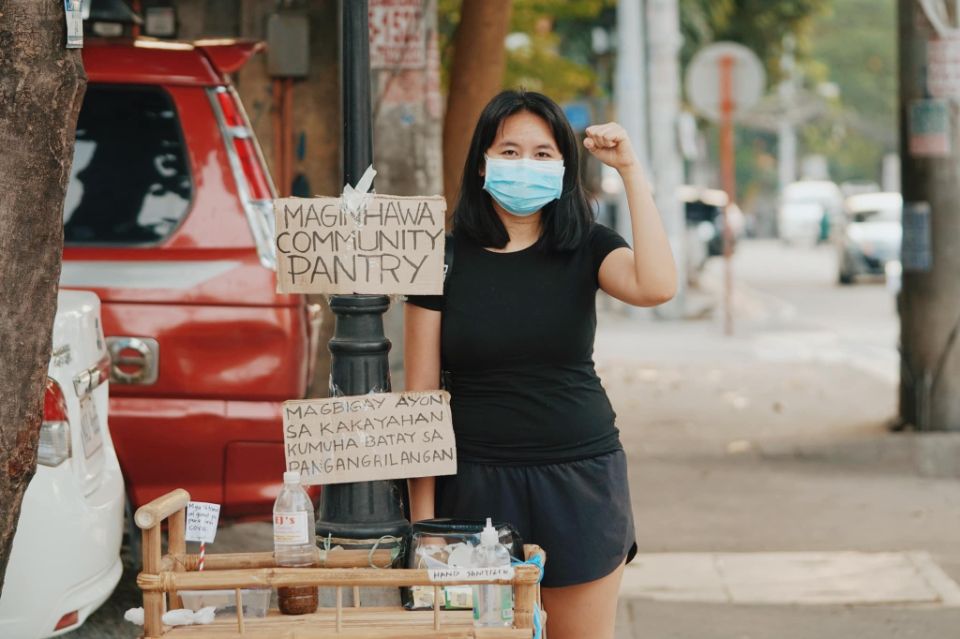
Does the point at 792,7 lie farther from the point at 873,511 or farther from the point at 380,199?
the point at 380,199

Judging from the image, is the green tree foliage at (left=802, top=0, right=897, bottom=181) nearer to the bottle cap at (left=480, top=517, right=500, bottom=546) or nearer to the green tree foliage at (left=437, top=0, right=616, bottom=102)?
the green tree foliage at (left=437, top=0, right=616, bottom=102)

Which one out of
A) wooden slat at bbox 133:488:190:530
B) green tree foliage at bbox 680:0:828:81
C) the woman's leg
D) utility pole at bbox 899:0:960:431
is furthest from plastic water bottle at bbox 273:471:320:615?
green tree foliage at bbox 680:0:828:81

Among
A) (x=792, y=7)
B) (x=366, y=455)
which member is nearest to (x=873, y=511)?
(x=366, y=455)

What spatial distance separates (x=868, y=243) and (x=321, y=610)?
28893 mm

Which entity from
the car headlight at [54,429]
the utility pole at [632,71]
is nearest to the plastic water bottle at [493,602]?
the car headlight at [54,429]

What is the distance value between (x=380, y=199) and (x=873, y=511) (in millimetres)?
5724

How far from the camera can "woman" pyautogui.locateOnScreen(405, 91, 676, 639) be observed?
3859 mm

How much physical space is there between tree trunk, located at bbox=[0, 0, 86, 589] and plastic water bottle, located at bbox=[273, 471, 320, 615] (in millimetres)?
587

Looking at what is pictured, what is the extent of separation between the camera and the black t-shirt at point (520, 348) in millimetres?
3865

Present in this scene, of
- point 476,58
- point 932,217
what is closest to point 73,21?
point 476,58

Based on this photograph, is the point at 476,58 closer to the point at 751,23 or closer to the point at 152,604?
the point at 152,604

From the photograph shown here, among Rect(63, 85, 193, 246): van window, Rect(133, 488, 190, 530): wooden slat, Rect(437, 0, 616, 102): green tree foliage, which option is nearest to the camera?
Rect(133, 488, 190, 530): wooden slat

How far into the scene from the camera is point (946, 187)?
1014cm

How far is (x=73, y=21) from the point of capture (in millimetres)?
3447
